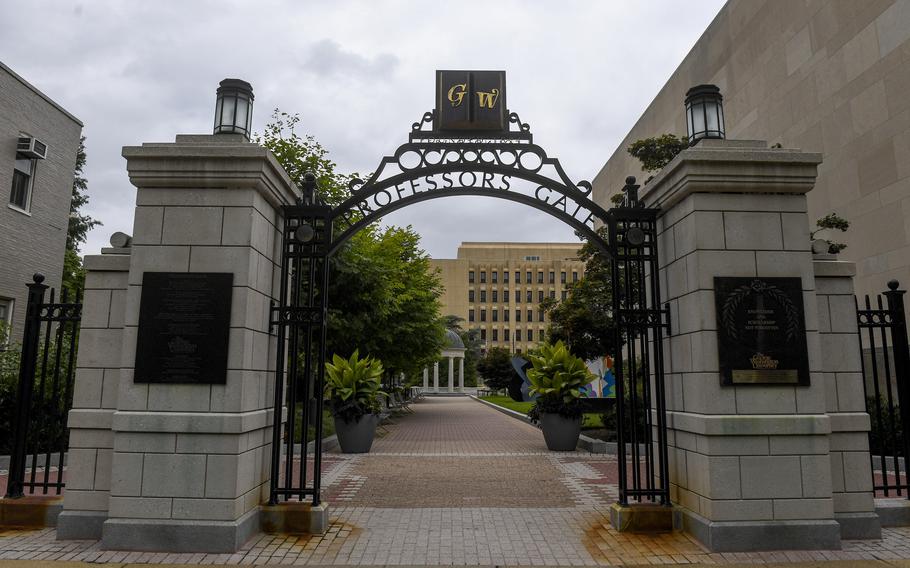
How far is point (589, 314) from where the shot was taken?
18953 millimetres

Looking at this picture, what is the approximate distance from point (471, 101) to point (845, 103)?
18329mm

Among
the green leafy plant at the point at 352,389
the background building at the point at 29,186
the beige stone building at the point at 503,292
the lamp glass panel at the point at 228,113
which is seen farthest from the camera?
the beige stone building at the point at 503,292

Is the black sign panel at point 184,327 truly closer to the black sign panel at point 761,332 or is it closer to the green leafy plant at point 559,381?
the black sign panel at point 761,332

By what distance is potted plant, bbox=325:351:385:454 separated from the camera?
13328 millimetres

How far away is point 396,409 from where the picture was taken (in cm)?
2845

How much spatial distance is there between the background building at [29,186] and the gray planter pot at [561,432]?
1427cm

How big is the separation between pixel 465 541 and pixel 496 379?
4807 cm

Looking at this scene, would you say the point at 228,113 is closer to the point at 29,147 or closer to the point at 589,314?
the point at 29,147

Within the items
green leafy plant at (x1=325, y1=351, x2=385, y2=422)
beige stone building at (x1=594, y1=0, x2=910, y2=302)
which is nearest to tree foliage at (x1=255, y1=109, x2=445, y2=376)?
green leafy plant at (x1=325, y1=351, x2=385, y2=422)

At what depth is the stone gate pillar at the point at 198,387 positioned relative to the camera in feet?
18.5

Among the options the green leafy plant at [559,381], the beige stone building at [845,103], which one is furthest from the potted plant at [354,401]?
the beige stone building at [845,103]

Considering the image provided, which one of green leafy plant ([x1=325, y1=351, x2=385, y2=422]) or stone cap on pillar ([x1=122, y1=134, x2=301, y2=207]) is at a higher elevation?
stone cap on pillar ([x1=122, y1=134, x2=301, y2=207])

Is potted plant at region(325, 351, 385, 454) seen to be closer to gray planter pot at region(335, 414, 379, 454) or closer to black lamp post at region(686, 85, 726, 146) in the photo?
gray planter pot at region(335, 414, 379, 454)

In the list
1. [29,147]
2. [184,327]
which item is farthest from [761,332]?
[29,147]
